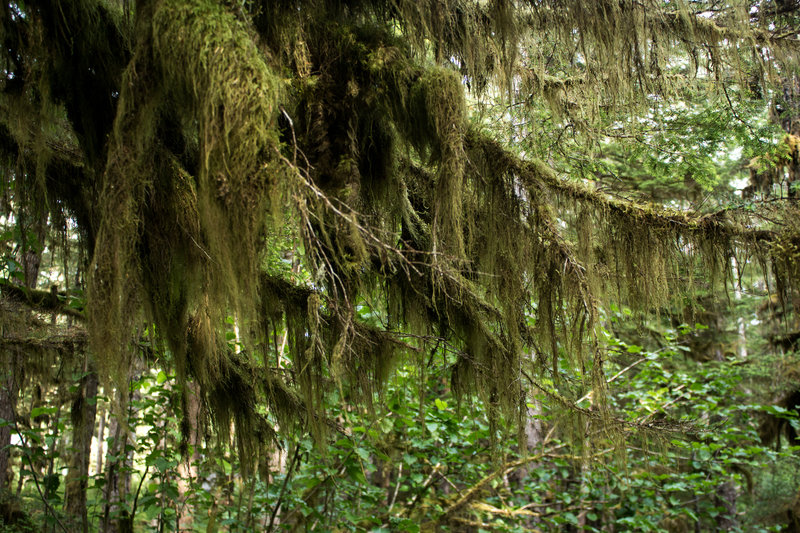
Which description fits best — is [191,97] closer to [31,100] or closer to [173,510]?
[31,100]

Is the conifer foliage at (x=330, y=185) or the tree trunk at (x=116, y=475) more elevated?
the conifer foliage at (x=330, y=185)

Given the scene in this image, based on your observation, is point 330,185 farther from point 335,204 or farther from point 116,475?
point 116,475

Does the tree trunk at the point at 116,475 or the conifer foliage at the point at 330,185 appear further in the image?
the tree trunk at the point at 116,475

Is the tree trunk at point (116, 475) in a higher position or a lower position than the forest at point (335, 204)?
lower

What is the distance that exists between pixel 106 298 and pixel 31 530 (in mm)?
4328

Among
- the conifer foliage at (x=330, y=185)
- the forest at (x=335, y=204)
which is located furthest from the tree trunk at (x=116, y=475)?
the conifer foliage at (x=330, y=185)

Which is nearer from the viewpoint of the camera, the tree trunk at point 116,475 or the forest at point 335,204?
the forest at point 335,204

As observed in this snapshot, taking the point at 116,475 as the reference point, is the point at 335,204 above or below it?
above

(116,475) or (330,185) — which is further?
(116,475)

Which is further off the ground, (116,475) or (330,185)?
(330,185)

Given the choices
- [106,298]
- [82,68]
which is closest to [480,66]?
[82,68]

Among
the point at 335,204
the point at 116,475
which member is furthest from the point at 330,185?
the point at 116,475

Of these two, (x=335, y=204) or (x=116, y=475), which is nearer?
(x=335, y=204)

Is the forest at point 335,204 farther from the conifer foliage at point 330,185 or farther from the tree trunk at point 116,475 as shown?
the tree trunk at point 116,475
